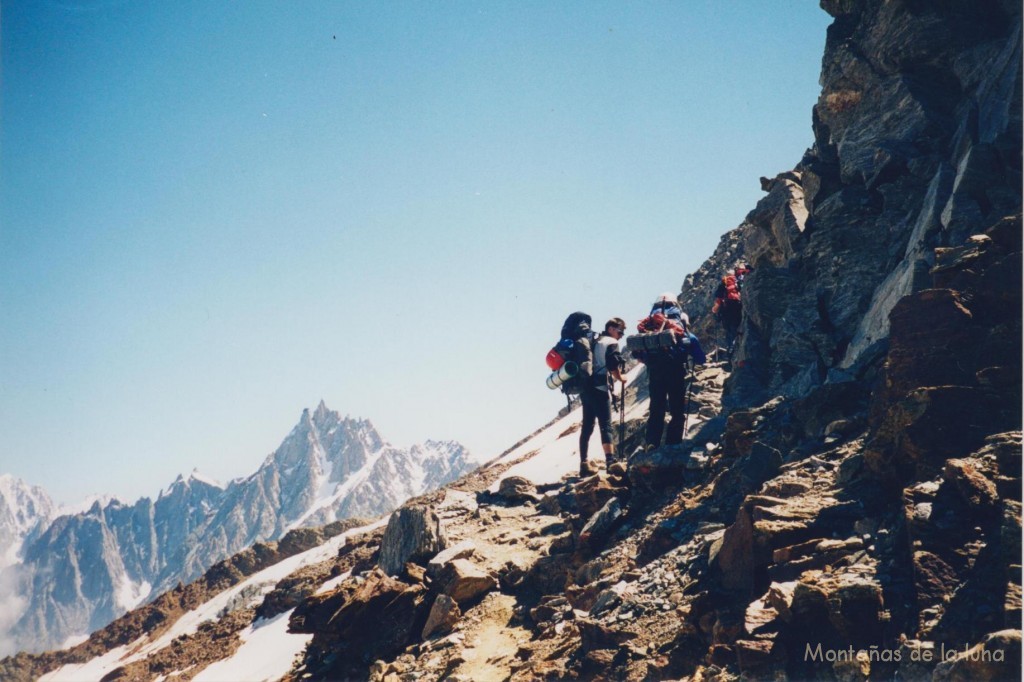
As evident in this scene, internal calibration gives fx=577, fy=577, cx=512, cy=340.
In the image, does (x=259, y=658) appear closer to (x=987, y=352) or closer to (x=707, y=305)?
(x=987, y=352)

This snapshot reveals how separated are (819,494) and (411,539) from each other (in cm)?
939

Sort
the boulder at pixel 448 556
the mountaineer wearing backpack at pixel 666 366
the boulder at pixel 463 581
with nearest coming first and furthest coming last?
the boulder at pixel 463 581 → the boulder at pixel 448 556 → the mountaineer wearing backpack at pixel 666 366

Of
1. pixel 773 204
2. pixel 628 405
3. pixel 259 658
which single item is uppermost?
pixel 773 204

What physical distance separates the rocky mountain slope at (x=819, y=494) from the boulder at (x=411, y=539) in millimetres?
73

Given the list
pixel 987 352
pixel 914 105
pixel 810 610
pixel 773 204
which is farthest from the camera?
pixel 773 204

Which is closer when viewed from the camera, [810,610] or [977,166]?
[810,610]

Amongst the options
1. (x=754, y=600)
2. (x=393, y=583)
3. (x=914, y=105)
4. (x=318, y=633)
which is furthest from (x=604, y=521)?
(x=914, y=105)

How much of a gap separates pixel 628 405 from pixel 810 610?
17238mm

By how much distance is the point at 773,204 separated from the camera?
21.1 meters

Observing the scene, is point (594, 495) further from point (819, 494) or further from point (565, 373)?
point (819, 494)

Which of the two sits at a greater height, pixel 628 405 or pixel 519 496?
pixel 628 405

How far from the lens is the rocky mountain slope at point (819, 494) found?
18.5ft

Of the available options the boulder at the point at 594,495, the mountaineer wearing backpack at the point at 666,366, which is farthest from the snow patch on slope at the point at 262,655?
the mountaineer wearing backpack at the point at 666,366

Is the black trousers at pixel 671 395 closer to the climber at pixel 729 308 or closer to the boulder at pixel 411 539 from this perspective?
the boulder at pixel 411 539
